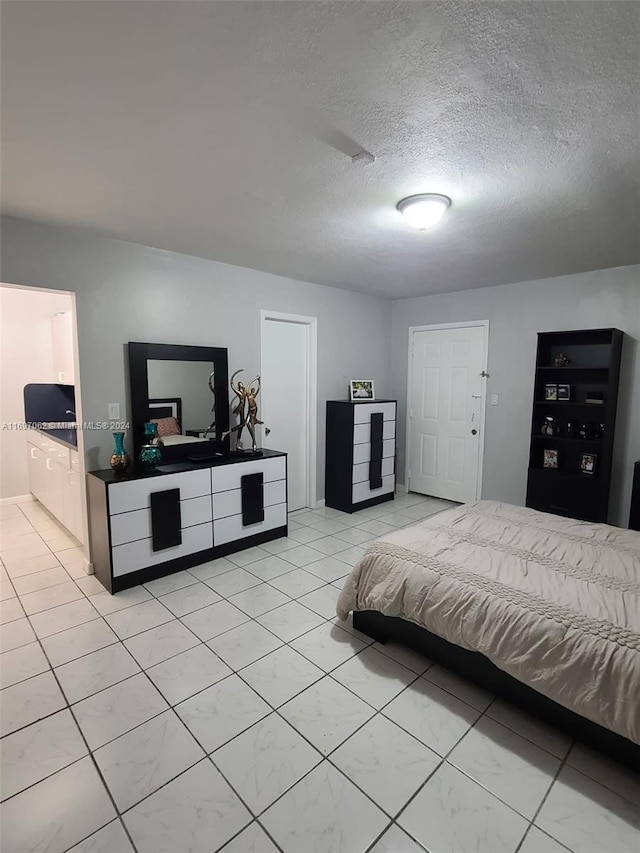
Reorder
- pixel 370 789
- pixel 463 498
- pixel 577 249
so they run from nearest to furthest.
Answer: pixel 370 789 < pixel 577 249 < pixel 463 498

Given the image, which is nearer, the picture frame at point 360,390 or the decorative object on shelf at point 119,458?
the decorative object on shelf at point 119,458

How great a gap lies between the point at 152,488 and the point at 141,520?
0.24 meters

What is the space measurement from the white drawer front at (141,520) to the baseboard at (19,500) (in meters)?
2.97

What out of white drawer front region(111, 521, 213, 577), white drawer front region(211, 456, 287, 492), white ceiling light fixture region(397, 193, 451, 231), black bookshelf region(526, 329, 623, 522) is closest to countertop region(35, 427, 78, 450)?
white drawer front region(111, 521, 213, 577)

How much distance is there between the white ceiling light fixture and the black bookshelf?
215 cm

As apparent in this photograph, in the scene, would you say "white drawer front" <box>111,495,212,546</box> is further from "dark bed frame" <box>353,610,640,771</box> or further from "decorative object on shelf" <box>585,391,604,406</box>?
"decorative object on shelf" <box>585,391,604,406</box>

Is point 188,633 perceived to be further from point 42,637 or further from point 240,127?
point 240,127

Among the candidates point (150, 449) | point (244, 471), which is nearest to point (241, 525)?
point (244, 471)

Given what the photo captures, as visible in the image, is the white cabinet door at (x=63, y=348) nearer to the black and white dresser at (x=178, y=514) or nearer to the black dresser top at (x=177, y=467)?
the black dresser top at (x=177, y=467)

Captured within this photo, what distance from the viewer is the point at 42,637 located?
2438 millimetres

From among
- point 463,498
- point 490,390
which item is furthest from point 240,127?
point 463,498

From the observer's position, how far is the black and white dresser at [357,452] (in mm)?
4621

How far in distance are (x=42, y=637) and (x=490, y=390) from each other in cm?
445

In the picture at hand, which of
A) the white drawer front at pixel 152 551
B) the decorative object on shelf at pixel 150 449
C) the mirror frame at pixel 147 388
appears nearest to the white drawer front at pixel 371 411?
the mirror frame at pixel 147 388
